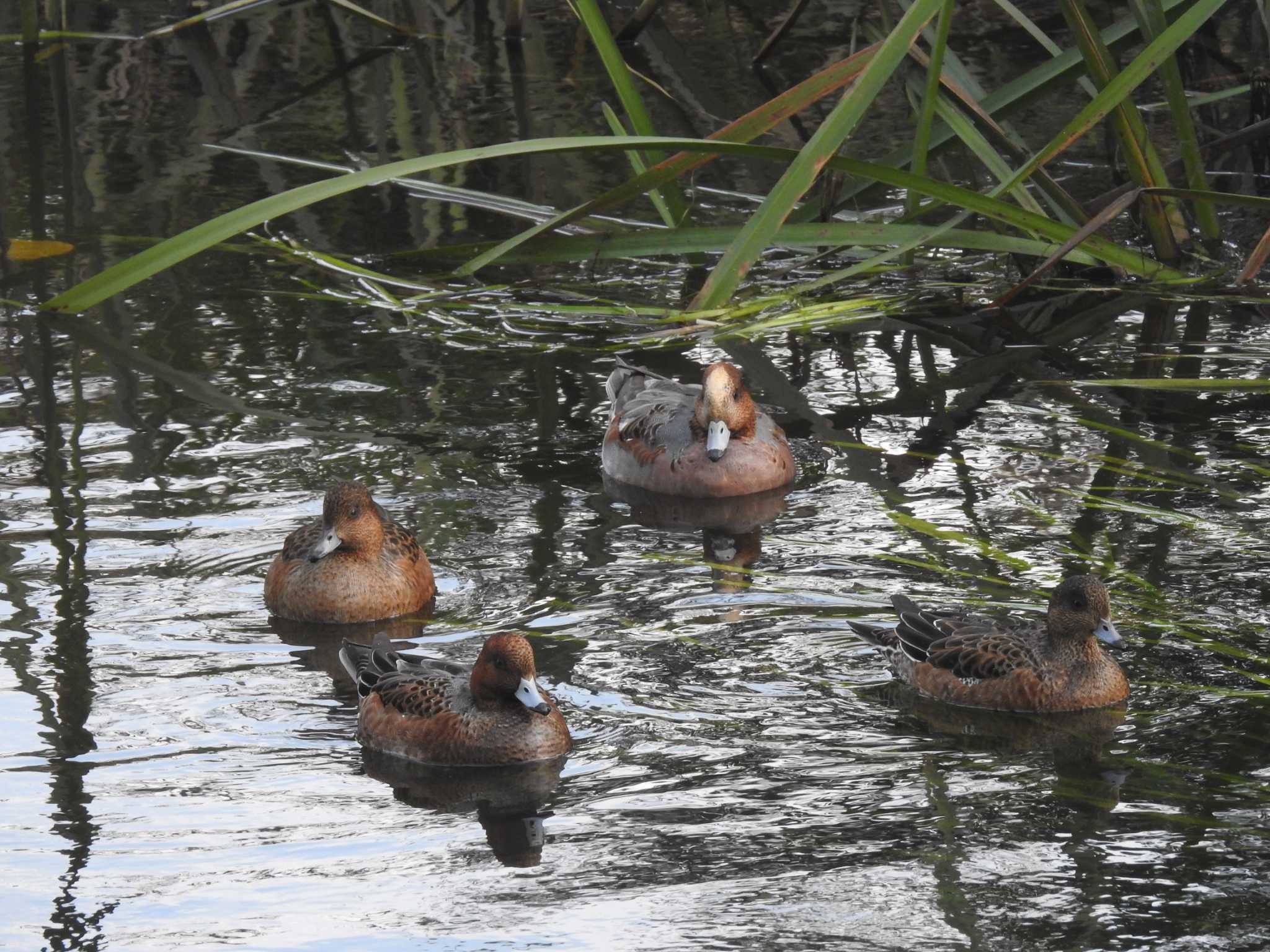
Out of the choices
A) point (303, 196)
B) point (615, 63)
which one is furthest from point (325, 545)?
point (615, 63)

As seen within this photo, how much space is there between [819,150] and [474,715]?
3382 millimetres

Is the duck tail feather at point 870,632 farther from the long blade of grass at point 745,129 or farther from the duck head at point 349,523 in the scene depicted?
the long blade of grass at point 745,129

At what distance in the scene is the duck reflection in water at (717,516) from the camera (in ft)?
27.7

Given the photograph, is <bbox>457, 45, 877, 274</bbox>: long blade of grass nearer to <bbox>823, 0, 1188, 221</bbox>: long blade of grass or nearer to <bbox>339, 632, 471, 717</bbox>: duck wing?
<bbox>823, 0, 1188, 221</bbox>: long blade of grass

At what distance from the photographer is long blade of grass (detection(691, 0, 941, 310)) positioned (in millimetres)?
8602

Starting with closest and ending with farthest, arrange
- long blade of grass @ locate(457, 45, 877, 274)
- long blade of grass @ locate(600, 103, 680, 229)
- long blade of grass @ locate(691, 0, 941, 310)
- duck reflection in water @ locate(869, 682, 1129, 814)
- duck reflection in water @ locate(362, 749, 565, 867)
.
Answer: duck reflection in water @ locate(362, 749, 565, 867) → duck reflection in water @ locate(869, 682, 1129, 814) → long blade of grass @ locate(691, 0, 941, 310) → long blade of grass @ locate(457, 45, 877, 274) → long blade of grass @ locate(600, 103, 680, 229)

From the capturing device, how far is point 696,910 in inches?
213

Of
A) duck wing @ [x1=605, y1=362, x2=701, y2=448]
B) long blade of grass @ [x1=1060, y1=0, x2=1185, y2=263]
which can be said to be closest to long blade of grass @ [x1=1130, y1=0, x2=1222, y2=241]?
long blade of grass @ [x1=1060, y1=0, x2=1185, y2=263]

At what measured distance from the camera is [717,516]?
29.8 ft

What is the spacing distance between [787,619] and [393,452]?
8.81 feet

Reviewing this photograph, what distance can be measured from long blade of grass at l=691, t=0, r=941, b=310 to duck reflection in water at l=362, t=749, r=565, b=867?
3368mm

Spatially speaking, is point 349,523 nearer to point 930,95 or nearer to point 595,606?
point 595,606

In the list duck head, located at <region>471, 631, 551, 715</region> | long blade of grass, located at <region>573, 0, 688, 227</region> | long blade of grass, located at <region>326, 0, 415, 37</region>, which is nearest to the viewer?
duck head, located at <region>471, 631, 551, 715</region>

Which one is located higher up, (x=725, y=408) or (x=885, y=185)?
(x=885, y=185)
